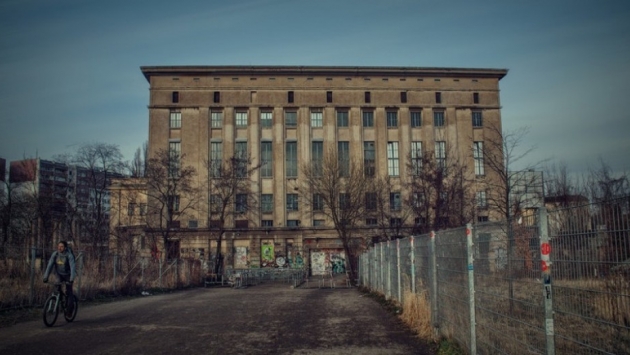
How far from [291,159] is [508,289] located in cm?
5913

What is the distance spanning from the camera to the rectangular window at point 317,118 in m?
66.1

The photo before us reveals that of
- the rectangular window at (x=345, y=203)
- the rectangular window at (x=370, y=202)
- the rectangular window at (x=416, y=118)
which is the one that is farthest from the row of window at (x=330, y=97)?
the rectangular window at (x=345, y=203)

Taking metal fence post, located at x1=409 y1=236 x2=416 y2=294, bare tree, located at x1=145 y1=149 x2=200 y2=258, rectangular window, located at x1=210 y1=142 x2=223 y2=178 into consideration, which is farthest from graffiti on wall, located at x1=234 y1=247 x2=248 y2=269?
metal fence post, located at x1=409 y1=236 x2=416 y2=294

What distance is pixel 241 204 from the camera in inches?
2421

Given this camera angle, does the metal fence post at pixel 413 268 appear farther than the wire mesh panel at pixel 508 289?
Yes

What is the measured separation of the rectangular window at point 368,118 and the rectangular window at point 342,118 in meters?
2.23

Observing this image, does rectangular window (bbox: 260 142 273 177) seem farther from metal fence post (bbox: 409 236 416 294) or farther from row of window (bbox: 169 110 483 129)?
metal fence post (bbox: 409 236 416 294)

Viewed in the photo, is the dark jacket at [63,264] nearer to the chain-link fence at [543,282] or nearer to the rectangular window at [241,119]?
the chain-link fence at [543,282]

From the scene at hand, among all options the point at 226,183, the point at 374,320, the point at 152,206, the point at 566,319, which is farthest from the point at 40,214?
the point at 566,319

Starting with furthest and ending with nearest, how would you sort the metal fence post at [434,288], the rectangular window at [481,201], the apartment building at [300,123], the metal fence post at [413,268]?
the apartment building at [300,123] < the rectangular window at [481,201] < the metal fence post at [413,268] < the metal fence post at [434,288]

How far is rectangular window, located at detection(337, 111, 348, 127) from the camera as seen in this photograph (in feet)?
218

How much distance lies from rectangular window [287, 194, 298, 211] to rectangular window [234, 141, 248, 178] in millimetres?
6484

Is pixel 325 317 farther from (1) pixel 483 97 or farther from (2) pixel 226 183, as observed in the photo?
(1) pixel 483 97

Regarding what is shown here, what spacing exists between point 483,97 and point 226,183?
33.9 meters
